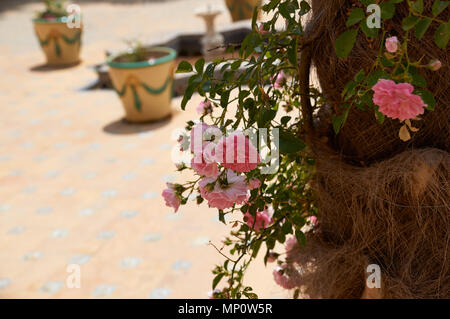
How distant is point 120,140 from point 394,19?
3273mm

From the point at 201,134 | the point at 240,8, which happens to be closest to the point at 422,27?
the point at 201,134

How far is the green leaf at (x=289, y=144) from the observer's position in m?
0.84

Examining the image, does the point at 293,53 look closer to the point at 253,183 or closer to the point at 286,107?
the point at 253,183

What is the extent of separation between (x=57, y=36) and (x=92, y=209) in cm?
377

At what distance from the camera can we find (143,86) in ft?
14.1

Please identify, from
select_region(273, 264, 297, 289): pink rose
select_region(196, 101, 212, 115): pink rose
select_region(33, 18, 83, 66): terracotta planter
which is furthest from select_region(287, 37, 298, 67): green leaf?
select_region(33, 18, 83, 66): terracotta planter

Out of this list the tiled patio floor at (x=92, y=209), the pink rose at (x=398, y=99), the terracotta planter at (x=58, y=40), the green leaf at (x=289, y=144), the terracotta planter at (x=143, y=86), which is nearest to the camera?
the pink rose at (x=398, y=99)

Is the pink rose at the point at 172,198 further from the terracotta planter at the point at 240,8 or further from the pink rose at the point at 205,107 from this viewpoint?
the terracotta planter at the point at 240,8

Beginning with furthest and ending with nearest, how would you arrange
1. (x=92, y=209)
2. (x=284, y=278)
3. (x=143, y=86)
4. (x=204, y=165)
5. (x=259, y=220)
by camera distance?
1. (x=143, y=86)
2. (x=92, y=209)
3. (x=284, y=278)
4. (x=259, y=220)
5. (x=204, y=165)

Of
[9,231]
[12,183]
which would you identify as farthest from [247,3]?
[9,231]

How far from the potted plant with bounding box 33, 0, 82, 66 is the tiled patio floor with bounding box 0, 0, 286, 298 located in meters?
0.88

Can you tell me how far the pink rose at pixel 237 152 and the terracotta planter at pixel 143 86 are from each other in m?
3.57

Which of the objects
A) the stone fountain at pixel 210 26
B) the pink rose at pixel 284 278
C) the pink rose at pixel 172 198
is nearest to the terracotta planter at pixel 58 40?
the stone fountain at pixel 210 26
